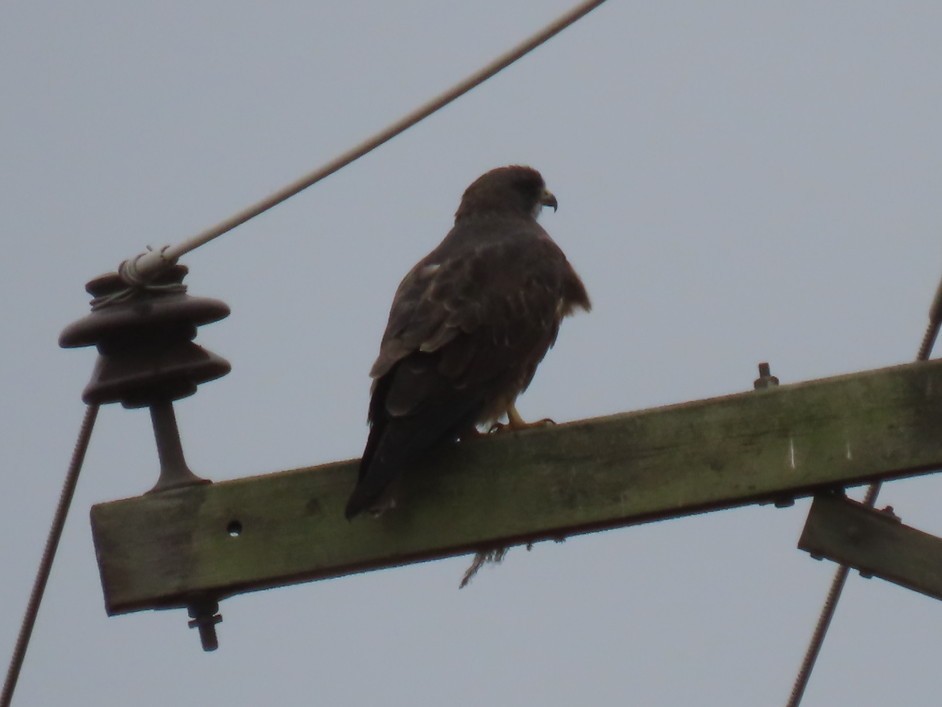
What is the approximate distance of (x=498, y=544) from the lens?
4035mm

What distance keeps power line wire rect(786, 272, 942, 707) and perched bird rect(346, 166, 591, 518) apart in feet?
3.39

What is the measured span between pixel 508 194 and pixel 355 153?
2544 mm

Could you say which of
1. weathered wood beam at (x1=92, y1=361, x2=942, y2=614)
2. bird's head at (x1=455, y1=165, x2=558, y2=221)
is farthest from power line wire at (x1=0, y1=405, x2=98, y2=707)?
bird's head at (x1=455, y1=165, x2=558, y2=221)

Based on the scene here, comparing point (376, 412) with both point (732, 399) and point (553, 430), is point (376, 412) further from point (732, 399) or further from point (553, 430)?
point (732, 399)

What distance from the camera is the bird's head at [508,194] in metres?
6.70

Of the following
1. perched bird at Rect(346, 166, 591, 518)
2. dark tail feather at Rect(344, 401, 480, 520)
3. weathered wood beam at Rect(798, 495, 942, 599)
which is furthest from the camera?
perched bird at Rect(346, 166, 591, 518)

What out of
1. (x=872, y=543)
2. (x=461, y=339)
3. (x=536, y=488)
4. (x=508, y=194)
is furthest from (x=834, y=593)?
(x=508, y=194)

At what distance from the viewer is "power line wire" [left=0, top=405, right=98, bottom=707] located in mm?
4113

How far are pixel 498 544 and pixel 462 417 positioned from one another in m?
0.51

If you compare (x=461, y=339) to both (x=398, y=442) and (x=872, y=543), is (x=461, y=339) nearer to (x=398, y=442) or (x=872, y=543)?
(x=398, y=442)

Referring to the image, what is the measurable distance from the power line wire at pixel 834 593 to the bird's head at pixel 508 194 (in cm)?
282

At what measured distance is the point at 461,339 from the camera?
4.73 metres

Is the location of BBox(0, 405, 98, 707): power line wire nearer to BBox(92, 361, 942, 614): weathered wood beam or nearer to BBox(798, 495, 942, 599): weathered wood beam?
BBox(92, 361, 942, 614): weathered wood beam

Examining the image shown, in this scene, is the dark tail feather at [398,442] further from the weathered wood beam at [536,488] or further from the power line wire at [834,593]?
the power line wire at [834,593]
